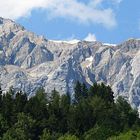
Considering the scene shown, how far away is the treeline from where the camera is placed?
495 ft

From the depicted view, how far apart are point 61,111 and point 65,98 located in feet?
44.9

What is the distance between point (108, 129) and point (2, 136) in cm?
3137

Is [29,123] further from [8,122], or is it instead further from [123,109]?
[123,109]

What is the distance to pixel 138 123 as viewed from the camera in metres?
176

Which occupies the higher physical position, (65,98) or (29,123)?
(65,98)

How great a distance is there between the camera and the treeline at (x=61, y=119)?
5935 inches

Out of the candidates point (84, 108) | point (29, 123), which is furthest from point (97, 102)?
point (29, 123)

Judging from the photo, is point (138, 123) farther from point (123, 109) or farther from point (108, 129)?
point (108, 129)

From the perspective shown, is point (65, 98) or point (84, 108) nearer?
point (84, 108)

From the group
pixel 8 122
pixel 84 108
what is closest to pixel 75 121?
pixel 84 108

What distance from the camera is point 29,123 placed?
153875mm

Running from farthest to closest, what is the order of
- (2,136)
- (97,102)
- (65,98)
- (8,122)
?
(65,98)
(97,102)
(8,122)
(2,136)

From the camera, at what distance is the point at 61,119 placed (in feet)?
551

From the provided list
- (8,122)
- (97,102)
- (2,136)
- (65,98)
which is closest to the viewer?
(2,136)
